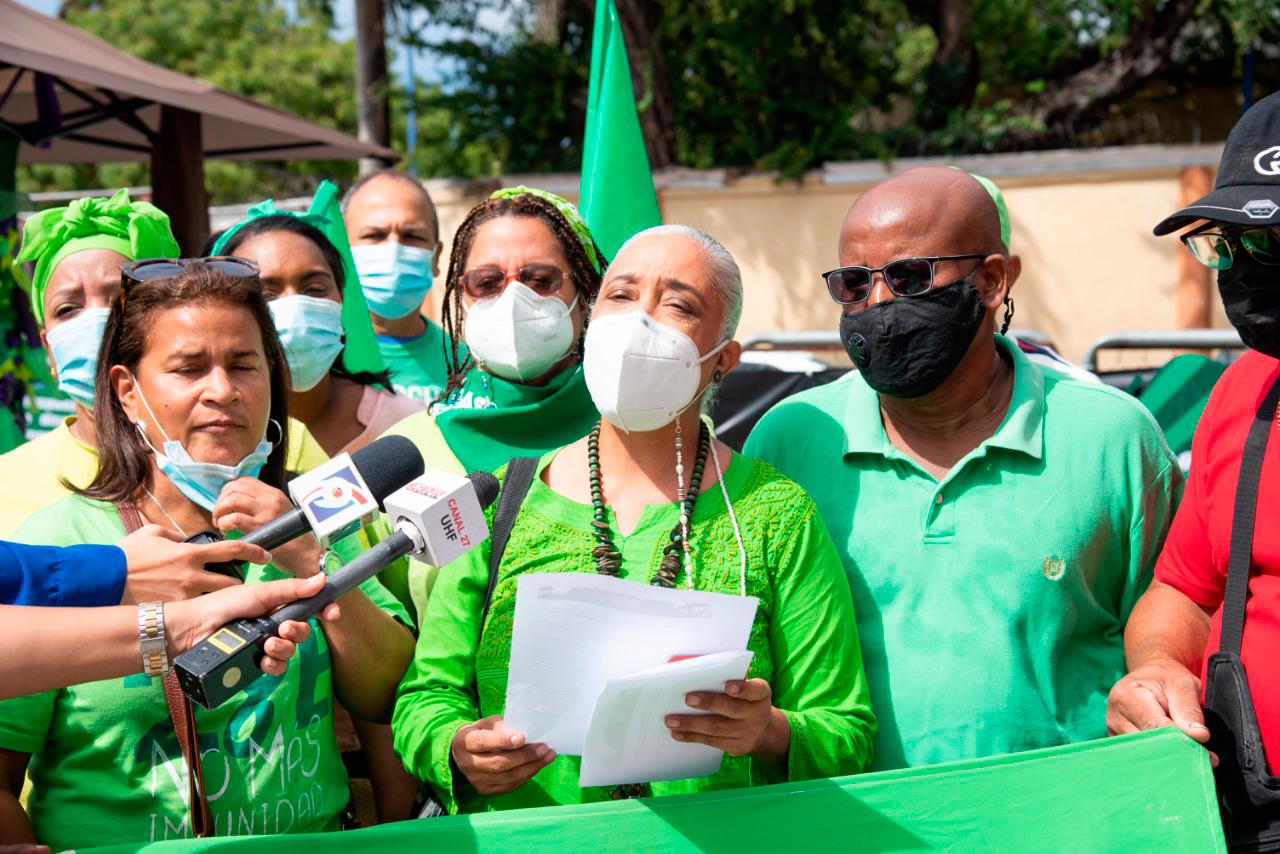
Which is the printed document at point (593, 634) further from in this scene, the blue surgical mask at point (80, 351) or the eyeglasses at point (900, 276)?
the blue surgical mask at point (80, 351)

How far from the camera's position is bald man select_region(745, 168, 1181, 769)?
2430 mm

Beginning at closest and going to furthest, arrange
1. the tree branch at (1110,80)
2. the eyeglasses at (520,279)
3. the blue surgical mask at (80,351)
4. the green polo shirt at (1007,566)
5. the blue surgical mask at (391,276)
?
1. the green polo shirt at (1007,566)
2. the eyeglasses at (520,279)
3. the blue surgical mask at (80,351)
4. the blue surgical mask at (391,276)
5. the tree branch at (1110,80)

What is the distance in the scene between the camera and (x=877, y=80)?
619 inches

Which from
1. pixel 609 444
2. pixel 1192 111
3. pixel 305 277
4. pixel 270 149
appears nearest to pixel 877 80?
pixel 1192 111

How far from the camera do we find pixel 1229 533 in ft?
7.48

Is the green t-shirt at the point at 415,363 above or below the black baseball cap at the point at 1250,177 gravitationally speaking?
below

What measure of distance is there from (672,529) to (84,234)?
2.04 meters

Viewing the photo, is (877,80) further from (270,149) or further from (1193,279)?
(270,149)

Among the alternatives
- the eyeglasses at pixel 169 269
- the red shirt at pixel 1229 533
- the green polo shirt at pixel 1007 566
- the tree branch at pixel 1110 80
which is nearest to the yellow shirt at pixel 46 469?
the eyeglasses at pixel 169 269

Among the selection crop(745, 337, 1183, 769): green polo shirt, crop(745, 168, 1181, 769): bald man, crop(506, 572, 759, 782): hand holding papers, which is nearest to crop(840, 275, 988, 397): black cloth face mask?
crop(745, 168, 1181, 769): bald man

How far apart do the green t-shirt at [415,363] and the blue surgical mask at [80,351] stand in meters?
1.35

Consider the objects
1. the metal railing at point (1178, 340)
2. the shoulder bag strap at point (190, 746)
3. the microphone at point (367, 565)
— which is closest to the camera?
the microphone at point (367, 565)

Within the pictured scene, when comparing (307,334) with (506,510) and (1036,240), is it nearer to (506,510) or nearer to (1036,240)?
(506,510)

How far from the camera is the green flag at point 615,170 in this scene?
352 centimetres
